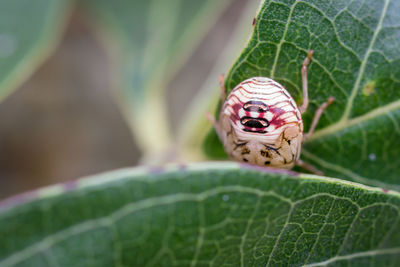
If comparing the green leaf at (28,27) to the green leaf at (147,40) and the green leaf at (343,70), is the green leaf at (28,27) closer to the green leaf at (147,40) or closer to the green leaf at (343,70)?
the green leaf at (147,40)

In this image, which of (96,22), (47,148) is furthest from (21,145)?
(96,22)

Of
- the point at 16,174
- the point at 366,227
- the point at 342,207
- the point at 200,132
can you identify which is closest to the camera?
the point at 342,207

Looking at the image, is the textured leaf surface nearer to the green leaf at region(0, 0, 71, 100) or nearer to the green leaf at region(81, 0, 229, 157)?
the green leaf at region(81, 0, 229, 157)

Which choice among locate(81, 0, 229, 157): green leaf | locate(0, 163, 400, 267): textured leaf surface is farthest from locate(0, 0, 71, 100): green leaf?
locate(0, 163, 400, 267): textured leaf surface

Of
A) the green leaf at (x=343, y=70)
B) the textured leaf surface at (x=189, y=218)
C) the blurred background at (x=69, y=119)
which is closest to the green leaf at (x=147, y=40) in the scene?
the blurred background at (x=69, y=119)

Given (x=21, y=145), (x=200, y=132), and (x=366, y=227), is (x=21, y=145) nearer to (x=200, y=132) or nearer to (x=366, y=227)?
(x=200, y=132)

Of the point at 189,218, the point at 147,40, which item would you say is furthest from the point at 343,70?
the point at 147,40
